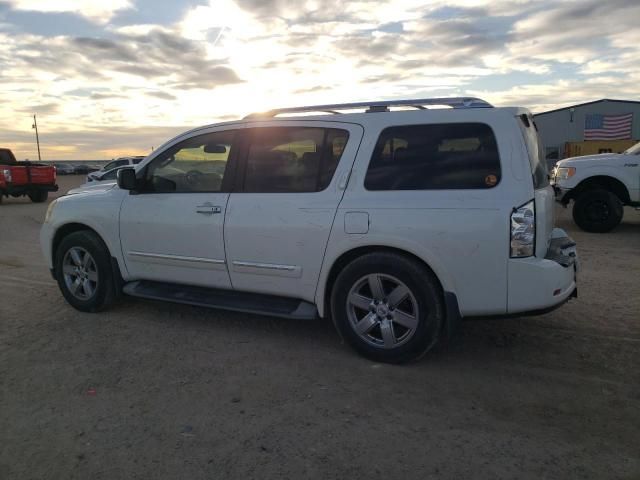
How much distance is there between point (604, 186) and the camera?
34.3ft

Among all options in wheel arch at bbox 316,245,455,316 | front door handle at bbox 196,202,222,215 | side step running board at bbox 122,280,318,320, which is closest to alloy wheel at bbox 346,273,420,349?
wheel arch at bbox 316,245,455,316

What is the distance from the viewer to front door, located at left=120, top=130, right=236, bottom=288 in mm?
4488

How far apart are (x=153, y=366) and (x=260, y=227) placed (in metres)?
1.31

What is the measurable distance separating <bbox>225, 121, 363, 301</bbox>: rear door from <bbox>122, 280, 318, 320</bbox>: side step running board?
87mm

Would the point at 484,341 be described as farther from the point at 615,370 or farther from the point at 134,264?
the point at 134,264

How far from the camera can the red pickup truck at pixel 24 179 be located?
60.4 feet

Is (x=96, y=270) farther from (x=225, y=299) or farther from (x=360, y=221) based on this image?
(x=360, y=221)

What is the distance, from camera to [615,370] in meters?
3.73

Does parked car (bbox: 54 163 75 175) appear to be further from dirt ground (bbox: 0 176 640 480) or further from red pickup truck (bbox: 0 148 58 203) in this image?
dirt ground (bbox: 0 176 640 480)

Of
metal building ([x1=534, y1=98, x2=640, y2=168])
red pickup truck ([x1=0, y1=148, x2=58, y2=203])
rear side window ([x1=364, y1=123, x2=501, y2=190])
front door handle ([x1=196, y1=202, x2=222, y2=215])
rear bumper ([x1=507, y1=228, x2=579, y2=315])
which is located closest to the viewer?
rear bumper ([x1=507, y1=228, x2=579, y2=315])

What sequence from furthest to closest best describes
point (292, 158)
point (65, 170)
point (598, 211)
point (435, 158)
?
1. point (65, 170)
2. point (598, 211)
3. point (292, 158)
4. point (435, 158)

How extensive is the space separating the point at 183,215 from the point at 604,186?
354 inches

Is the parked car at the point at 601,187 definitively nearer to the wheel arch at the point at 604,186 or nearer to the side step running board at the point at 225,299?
the wheel arch at the point at 604,186

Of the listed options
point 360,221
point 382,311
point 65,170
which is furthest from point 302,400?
point 65,170
